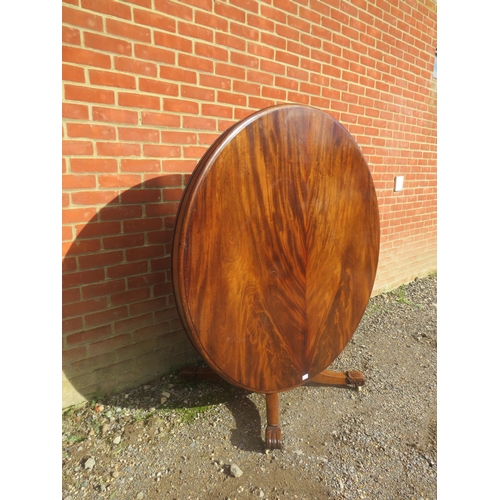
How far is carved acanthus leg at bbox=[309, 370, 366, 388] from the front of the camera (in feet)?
7.22

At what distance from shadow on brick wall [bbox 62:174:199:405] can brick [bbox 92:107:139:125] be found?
36cm

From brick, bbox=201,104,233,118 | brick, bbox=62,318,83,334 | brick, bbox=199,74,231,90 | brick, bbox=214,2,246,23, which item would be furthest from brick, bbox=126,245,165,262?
brick, bbox=214,2,246,23

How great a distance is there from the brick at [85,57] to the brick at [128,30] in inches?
5.5

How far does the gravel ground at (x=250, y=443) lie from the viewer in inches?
60.1

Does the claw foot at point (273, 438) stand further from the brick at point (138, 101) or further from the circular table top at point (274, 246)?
the brick at point (138, 101)

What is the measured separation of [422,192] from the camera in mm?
4180

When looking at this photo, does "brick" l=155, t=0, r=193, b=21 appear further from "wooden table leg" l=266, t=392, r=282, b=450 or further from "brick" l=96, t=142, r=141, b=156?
"wooden table leg" l=266, t=392, r=282, b=450

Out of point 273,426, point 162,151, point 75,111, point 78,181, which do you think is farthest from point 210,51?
point 273,426

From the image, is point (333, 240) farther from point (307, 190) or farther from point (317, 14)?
point (317, 14)

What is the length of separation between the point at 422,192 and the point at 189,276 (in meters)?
3.80

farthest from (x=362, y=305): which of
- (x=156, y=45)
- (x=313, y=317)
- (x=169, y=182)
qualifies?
(x=156, y=45)

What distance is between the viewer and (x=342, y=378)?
2232mm

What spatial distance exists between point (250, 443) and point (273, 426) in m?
0.15

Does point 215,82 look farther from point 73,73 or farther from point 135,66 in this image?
point 73,73
